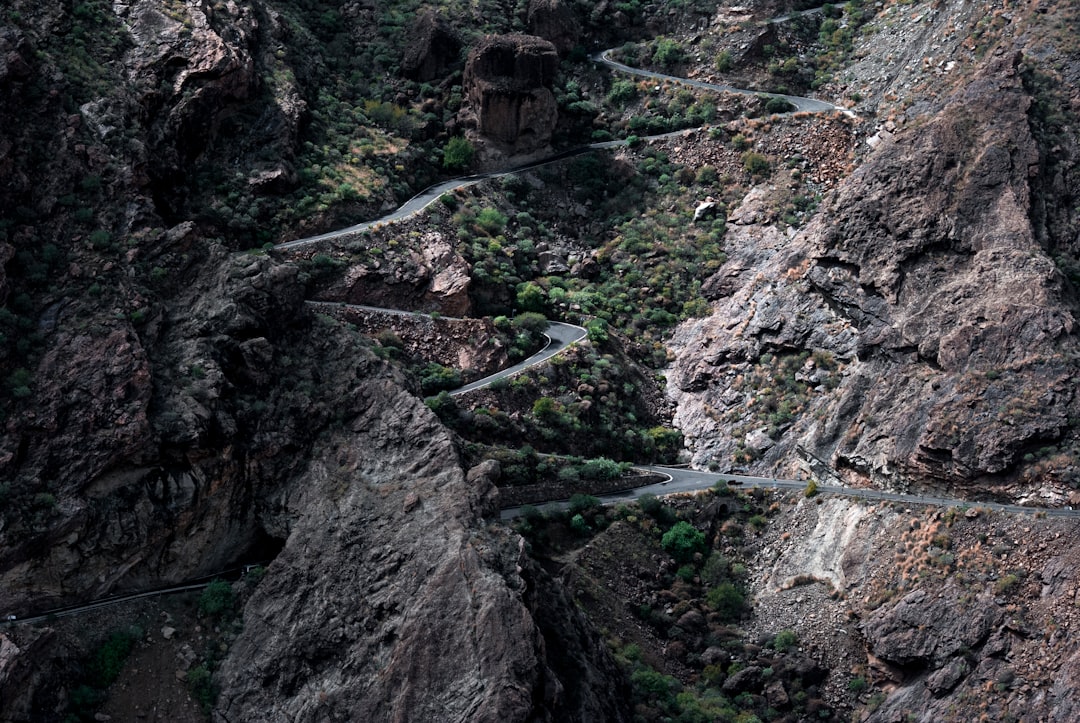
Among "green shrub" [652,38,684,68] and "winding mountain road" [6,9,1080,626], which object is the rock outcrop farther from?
"green shrub" [652,38,684,68]

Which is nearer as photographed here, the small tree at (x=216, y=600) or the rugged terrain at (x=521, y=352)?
the rugged terrain at (x=521, y=352)

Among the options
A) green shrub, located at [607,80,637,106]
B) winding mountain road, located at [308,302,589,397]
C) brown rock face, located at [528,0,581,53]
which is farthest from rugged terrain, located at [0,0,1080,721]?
brown rock face, located at [528,0,581,53]

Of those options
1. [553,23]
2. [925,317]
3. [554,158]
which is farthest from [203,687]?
[553,23]

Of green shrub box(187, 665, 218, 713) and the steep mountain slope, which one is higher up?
the steep mountain slope

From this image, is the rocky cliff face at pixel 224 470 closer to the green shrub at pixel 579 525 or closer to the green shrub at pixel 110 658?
the green shrub at pixel 110 658

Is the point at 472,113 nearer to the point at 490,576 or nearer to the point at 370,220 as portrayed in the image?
the point at 370,220

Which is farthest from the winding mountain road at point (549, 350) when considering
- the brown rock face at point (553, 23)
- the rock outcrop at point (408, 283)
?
the brown rock face at point (553, 23)
